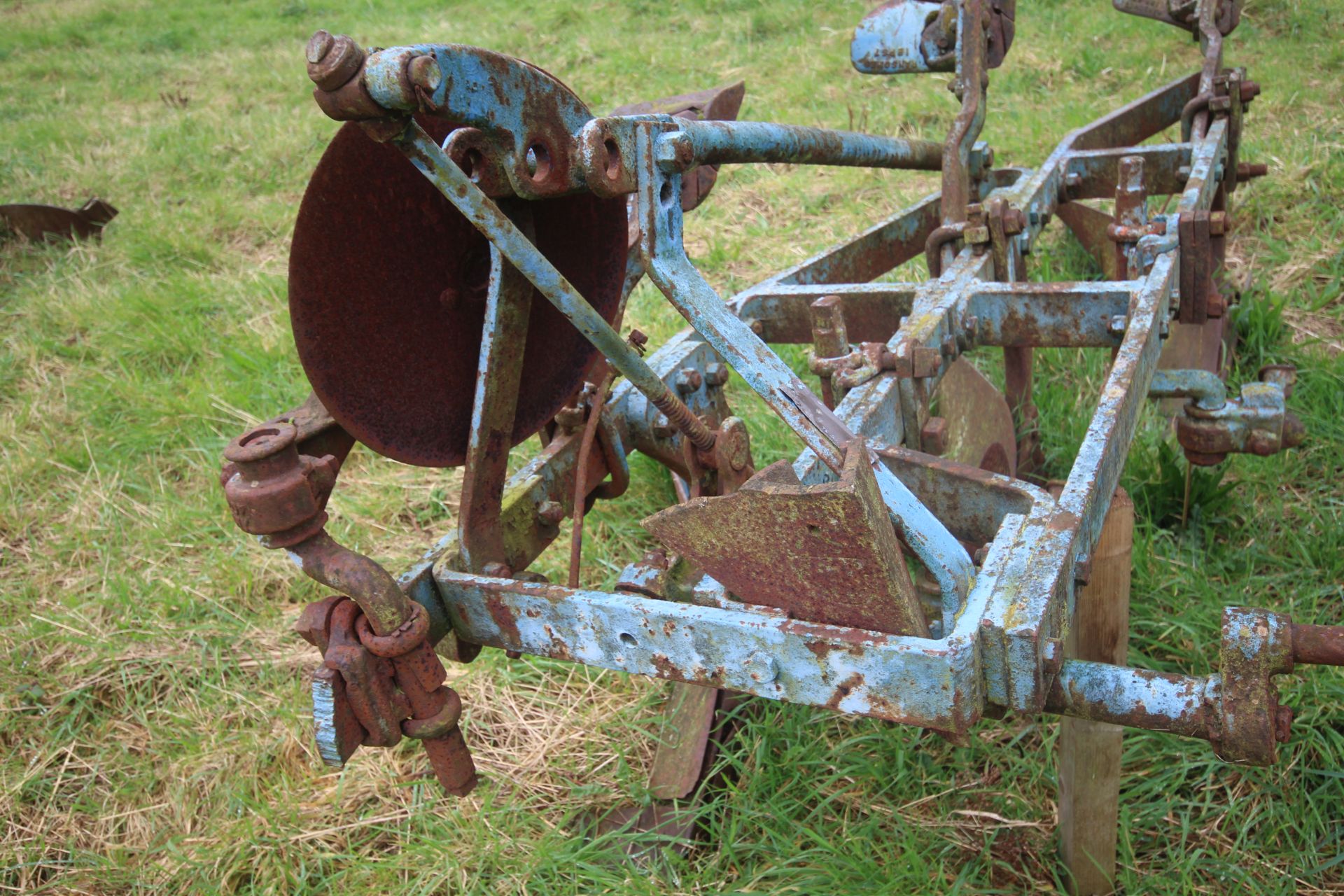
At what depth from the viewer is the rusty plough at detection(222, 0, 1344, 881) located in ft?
4.71

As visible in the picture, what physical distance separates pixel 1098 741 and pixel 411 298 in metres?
1.49

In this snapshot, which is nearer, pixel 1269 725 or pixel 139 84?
pixel 1269 725

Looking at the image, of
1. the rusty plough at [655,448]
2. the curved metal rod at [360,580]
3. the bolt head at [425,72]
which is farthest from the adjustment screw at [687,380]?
the bolt head at [425,72]

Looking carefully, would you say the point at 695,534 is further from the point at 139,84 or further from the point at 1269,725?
the point at 139,84

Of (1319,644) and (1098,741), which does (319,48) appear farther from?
(1098,741)

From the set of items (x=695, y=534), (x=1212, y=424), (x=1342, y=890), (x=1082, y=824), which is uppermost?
(x=695, y=534)

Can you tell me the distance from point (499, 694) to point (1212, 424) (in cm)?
189

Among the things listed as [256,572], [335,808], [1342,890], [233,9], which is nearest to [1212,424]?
[1342,890]

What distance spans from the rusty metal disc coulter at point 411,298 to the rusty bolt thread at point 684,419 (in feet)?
1.07

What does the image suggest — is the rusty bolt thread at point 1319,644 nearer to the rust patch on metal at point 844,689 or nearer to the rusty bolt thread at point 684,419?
the rust patch on metal at point 844,689

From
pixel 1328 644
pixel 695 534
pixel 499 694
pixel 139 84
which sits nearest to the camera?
pixel 1328 644

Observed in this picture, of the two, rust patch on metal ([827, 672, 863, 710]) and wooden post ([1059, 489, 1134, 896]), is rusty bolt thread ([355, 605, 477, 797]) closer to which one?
rust patch on metal ([827, 672, 863, 710])

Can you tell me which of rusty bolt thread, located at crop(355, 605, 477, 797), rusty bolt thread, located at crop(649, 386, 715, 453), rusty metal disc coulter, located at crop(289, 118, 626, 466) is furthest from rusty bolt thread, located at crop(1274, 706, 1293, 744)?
rusty metal disc coulter, located at crop(289, 118, 626, 466)

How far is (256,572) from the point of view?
3.34m
